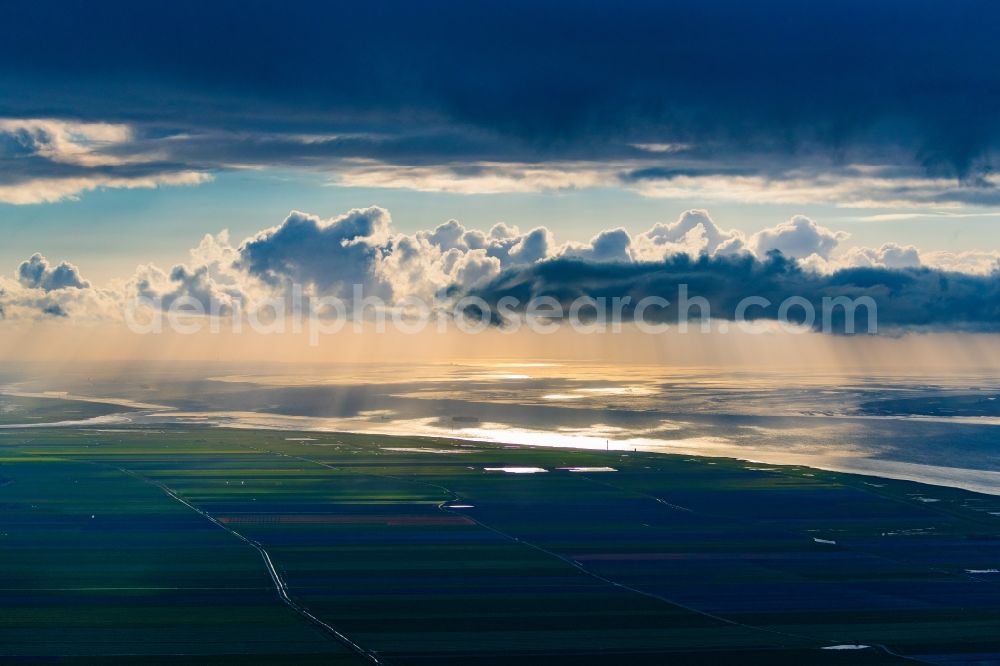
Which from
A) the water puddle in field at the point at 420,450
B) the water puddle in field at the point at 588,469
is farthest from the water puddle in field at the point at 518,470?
the water puddle in field at the point at 420,450

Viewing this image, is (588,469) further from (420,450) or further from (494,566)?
(494,566)

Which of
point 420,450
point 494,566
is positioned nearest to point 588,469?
point 420,450

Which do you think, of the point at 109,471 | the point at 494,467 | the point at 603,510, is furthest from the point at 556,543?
the point at 109,471

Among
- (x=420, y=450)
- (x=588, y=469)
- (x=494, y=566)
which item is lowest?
(x=420, y=450)

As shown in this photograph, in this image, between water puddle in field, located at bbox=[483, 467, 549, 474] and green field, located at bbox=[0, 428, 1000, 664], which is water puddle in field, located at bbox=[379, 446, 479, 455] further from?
→ green field, located at bbox=[0, 428, 1000, 664]

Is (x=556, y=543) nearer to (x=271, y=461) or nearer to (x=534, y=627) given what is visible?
(x=534, y=627)

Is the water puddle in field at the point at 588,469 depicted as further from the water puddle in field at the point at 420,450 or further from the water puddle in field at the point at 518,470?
the water puddle in field at the point at 420,450

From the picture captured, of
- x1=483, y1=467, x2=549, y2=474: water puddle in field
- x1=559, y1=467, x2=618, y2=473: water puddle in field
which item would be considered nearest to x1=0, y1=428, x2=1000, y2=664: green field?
x1=559, y1=467, x2=618, y2=473: water puddle in field

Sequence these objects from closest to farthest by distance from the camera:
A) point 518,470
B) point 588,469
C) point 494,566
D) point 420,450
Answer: point 494,566 → point 518,470 → point 588,469 → point 420,450
